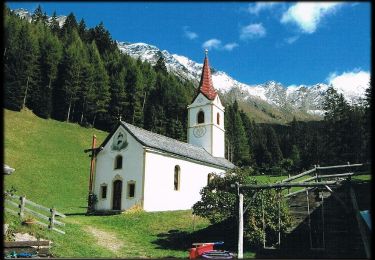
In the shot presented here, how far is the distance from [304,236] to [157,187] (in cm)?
1636

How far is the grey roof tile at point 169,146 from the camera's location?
34.4 m

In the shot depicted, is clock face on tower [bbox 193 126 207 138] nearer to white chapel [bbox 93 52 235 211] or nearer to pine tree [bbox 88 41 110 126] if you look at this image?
white chapel [bbox 93 52 235 211]

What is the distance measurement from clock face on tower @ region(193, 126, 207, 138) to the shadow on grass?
81.9 ft

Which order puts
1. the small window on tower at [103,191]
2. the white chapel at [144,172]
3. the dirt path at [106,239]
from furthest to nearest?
the small window on tower at [103,191] < the white chapel at [144,172] < the dirt path at [106,239]

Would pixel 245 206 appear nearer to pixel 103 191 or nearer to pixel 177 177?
pixel 177 177

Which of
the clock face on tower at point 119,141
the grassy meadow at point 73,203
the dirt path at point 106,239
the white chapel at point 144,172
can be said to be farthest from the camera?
the clock face on tower at point 119,141

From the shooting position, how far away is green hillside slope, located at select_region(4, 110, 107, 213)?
43172 mm

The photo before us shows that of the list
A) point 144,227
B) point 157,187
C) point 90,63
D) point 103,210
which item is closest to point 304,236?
point 144,227

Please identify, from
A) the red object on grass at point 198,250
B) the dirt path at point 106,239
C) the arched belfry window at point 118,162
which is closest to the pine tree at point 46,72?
the arched belfry window at point 118,162

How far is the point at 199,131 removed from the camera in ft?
161

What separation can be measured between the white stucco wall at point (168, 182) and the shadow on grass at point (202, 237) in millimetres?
9354

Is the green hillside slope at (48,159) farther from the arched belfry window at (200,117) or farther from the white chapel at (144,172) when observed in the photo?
the arched belfry window at (200,117)

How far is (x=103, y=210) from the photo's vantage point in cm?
3403

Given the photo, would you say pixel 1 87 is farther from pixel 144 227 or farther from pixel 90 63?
pixel 90 63
